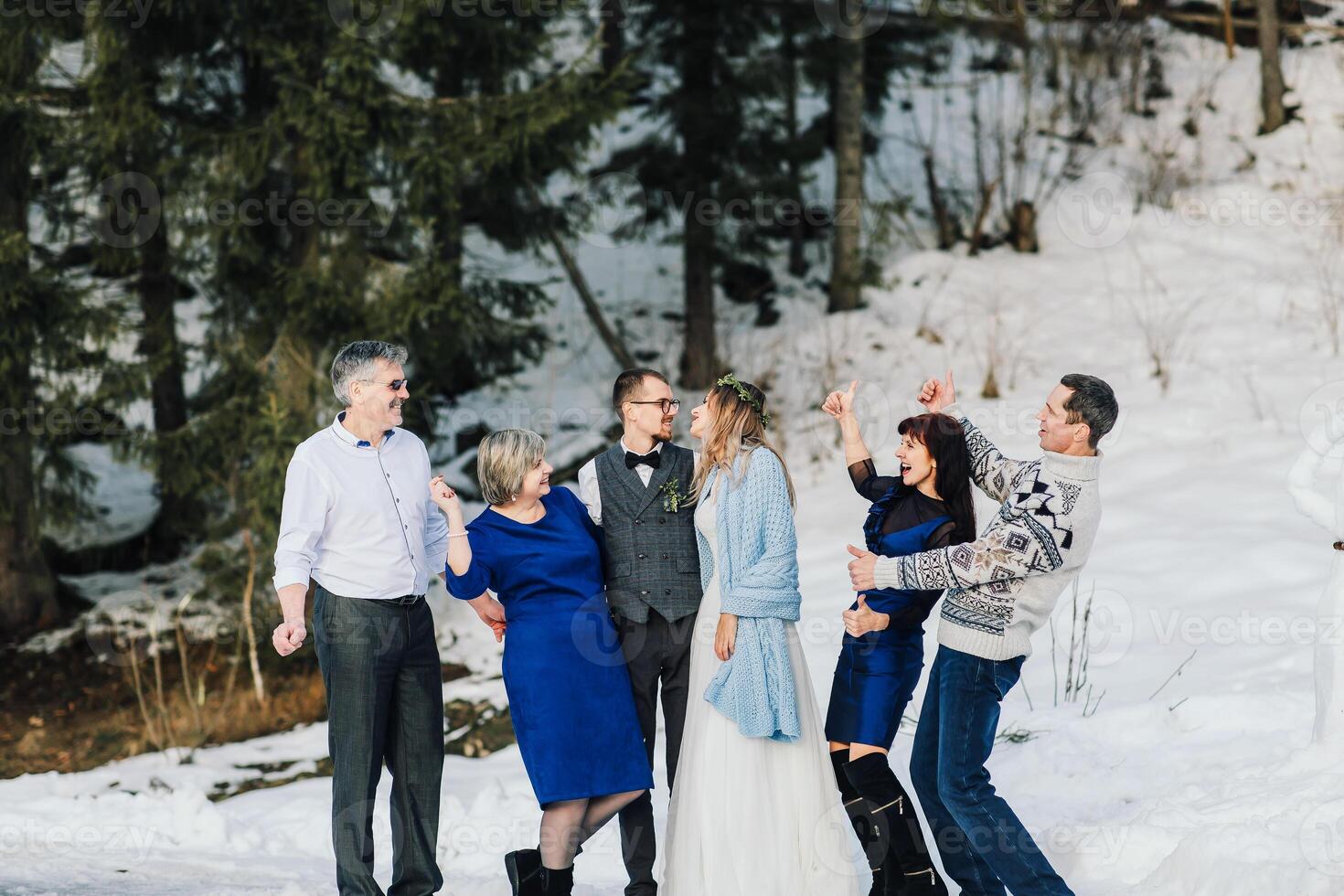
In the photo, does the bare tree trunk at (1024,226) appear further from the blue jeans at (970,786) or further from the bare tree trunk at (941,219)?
the blue jeans at (970,786)

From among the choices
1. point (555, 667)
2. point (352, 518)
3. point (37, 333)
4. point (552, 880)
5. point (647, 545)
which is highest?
point (37, 333)

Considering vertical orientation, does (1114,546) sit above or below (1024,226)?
below

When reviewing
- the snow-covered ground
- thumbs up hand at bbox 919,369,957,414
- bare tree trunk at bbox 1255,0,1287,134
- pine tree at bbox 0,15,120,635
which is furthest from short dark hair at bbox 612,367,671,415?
bare tree trunk at bbox 1255,0,1287,134

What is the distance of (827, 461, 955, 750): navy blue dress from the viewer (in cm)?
445

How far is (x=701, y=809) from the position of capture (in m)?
4.46

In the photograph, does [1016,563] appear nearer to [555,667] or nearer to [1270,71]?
[555,667]

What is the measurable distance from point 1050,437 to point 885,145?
13.6 meters

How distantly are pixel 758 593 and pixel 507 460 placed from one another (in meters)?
0.99

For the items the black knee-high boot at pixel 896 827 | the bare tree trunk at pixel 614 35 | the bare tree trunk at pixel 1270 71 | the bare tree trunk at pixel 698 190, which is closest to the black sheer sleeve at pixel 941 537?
the black knee-high boot at pixel 896 827

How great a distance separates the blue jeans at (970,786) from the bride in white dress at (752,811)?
35cm

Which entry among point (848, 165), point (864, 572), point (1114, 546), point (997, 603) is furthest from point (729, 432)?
point (848, 165)

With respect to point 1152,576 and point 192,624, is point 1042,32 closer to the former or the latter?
point 1152,576

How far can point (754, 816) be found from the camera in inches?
175

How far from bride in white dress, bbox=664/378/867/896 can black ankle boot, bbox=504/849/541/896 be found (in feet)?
1.49
